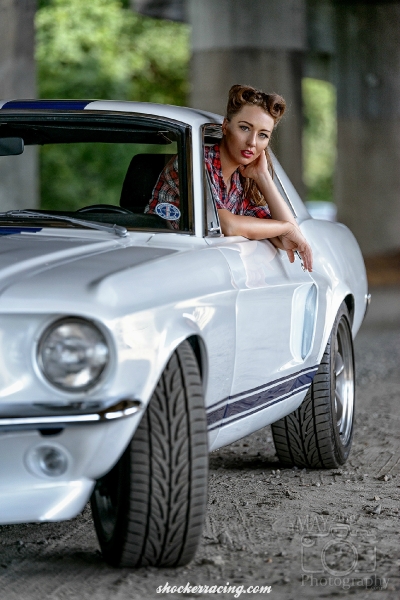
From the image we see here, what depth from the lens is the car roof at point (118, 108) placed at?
15.3 feet

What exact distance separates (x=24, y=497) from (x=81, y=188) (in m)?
28.1

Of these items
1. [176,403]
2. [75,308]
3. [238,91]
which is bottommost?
[176,403]

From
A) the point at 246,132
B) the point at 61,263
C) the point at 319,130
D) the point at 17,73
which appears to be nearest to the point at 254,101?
the point at 246,132

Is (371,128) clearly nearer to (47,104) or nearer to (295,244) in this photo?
(295,244)

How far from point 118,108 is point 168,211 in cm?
55

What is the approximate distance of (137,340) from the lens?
10.9 ft

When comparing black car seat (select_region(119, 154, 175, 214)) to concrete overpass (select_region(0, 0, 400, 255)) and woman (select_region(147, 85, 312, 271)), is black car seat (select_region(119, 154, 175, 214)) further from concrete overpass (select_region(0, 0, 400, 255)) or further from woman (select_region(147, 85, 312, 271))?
concrete overpass (select_region(0, 0, 400, 255))

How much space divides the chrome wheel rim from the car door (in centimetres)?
67

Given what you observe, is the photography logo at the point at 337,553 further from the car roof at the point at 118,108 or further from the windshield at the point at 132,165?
the car roof at the point at 118,108

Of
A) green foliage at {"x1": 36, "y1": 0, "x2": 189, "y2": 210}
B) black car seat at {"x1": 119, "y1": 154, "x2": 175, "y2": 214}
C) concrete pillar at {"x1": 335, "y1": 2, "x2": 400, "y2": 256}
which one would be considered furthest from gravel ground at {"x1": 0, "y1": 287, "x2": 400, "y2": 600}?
green foliage at {"x1": 36, "y1": 0, "x2": 189, "y2": 210}

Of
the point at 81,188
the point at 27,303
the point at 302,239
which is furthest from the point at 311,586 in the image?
the point at 81,188

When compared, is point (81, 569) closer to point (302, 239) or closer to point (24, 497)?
point (24, 497)

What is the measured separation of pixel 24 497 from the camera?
3.35 meters

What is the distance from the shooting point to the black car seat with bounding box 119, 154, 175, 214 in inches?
181
